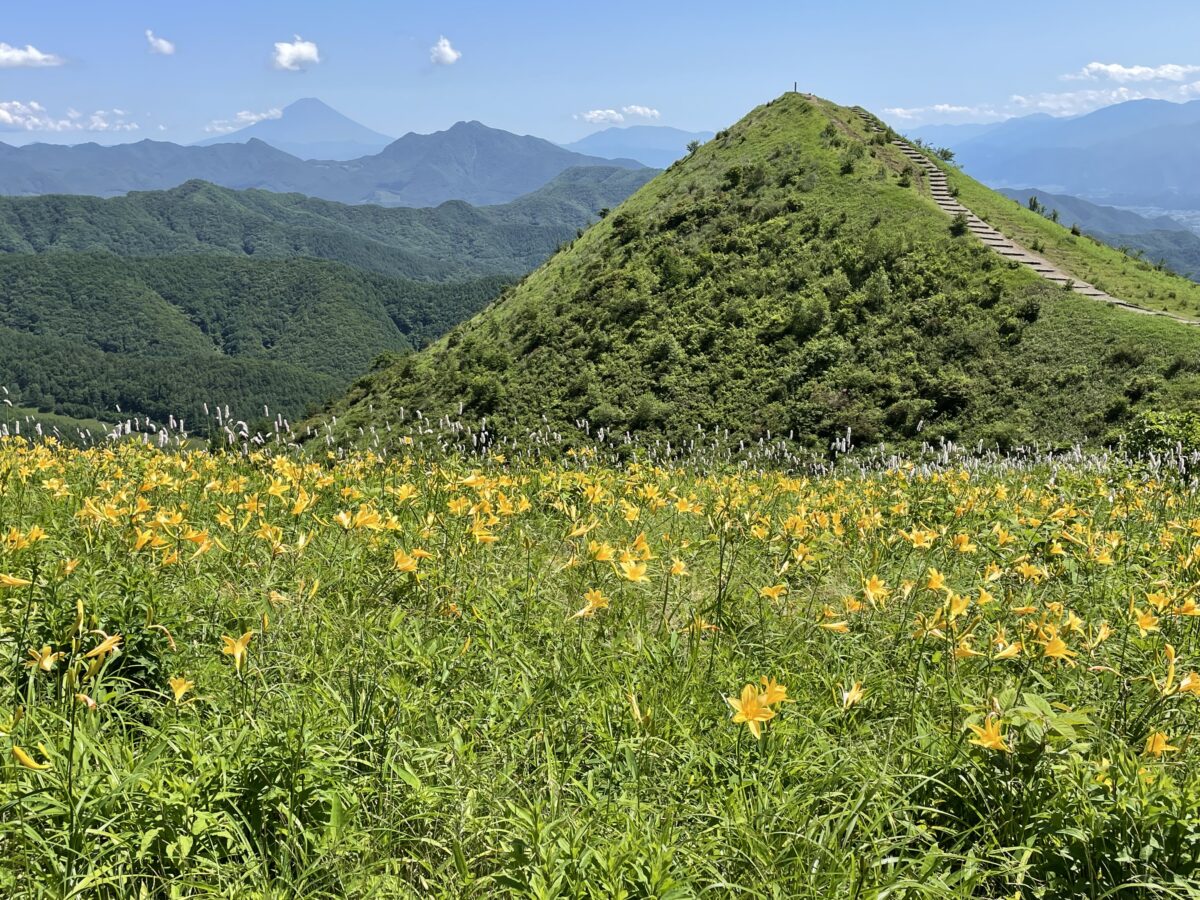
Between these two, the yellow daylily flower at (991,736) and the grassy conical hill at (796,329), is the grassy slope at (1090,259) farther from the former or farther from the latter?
the yellow daylily flower at (991,736)

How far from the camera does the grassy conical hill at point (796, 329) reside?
29.5 m

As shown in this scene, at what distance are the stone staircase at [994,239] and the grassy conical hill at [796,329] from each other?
1204 mm

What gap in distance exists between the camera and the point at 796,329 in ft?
129

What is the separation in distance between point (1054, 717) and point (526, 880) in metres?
1.54

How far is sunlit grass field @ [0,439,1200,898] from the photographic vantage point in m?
1.83

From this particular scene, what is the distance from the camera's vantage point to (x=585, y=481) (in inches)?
213

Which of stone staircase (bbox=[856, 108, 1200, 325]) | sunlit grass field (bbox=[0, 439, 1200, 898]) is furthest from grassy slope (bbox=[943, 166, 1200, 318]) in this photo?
sunlit grass field (bbox=[0, 439, 1200, 898])

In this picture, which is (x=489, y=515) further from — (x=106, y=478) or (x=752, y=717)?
(x=106, y=478)


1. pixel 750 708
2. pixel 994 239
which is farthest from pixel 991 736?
pixel 994 239

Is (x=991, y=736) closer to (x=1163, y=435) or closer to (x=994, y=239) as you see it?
(x=1163, y=435)

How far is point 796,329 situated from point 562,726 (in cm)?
3924

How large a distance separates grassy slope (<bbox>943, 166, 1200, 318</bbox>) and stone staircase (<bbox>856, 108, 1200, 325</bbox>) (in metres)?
0.78

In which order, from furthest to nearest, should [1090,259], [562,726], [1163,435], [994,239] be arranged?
1. [994,239]
2. [1090,259]
3. [1163,435]
4. [562,726]

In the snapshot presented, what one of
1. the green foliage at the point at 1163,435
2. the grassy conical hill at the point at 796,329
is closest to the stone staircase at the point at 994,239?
the grassy conical hill at the point at 796,329
